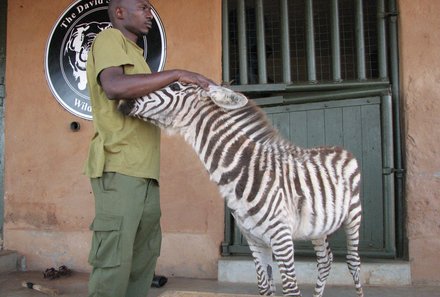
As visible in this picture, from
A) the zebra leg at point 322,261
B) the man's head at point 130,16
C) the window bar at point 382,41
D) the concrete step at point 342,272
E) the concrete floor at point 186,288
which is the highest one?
the window bar at point 382,41

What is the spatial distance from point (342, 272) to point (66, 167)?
317cm

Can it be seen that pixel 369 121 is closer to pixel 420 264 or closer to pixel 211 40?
pixel 420 264

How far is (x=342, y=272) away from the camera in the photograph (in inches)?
169

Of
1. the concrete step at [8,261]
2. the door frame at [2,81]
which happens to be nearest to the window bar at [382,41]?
the door frame at [2,81]

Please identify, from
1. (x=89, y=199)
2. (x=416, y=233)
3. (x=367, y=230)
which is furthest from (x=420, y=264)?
(x=89, y=199)

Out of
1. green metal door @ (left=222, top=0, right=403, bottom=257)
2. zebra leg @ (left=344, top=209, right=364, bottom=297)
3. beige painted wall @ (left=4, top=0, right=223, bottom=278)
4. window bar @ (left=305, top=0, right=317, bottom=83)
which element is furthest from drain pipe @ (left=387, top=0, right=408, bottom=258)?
beige painted wall @ (left=4, top=0, right=223, bottom=278)

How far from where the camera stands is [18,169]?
5.25 m

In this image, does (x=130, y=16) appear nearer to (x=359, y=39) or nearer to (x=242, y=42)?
(x=242, y=42)

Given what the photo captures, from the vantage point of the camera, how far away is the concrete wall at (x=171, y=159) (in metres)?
4.34

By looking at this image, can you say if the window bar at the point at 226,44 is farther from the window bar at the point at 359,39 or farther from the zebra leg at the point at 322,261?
the zebra leg at the point at 322,261

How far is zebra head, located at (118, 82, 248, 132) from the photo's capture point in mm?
2484

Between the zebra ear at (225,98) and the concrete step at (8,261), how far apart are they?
3.60m

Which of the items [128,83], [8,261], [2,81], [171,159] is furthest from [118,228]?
[2,81]

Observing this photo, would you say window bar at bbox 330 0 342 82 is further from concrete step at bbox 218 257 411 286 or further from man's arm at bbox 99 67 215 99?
man's arm at bbox 99 67 215 99
